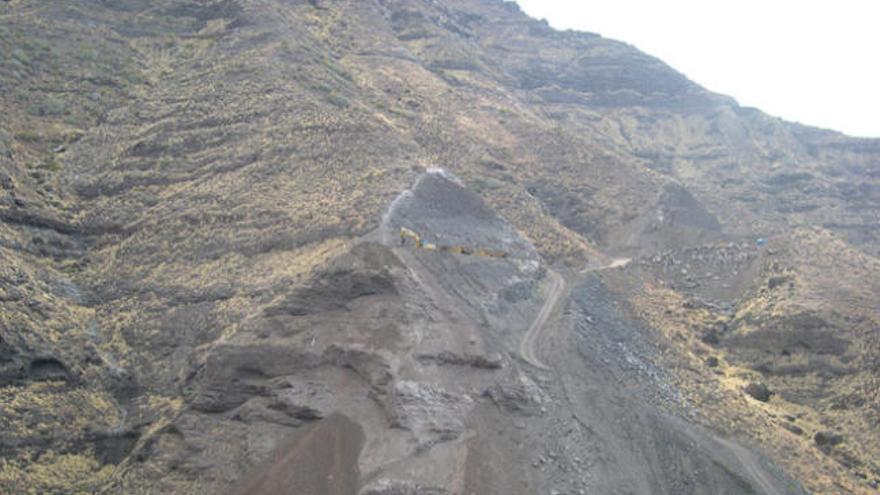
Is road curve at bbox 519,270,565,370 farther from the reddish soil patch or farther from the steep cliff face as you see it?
the reddish soil patch

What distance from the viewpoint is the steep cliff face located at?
22.2m

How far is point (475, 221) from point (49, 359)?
20.2 metres

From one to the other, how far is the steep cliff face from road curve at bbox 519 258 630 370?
19 centimetres

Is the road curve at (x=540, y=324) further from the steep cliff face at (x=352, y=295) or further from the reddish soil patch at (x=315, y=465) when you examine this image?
the reddish soil patch at (x=315, y=465)

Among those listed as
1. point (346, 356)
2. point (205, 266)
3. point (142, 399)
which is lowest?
point (142, 399)

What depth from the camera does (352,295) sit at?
26.1 m

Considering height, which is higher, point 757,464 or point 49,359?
point 757,464

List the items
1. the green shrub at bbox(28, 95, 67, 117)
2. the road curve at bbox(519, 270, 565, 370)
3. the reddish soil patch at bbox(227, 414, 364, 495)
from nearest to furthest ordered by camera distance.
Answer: the reddish soil patch at bbox(227, 414, 364, 495), the road curve at bbox(519, 270, 565, 370), the green shrub at bbox(28, 95, 67, 117)

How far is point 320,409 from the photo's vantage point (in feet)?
73.3

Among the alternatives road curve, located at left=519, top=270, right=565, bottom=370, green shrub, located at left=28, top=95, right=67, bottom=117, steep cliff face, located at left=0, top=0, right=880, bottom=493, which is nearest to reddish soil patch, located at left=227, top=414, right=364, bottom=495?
steep cliff face, located at left=0, top=0, right=880, bottom=493

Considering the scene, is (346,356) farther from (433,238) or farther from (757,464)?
(757,464)

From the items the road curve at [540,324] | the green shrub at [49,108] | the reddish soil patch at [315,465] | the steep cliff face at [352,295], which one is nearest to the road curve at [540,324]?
the road curve at [540,324]

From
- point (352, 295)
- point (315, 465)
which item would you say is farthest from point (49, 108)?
point (315, 465)

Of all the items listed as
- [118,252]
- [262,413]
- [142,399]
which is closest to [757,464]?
[262,413]
